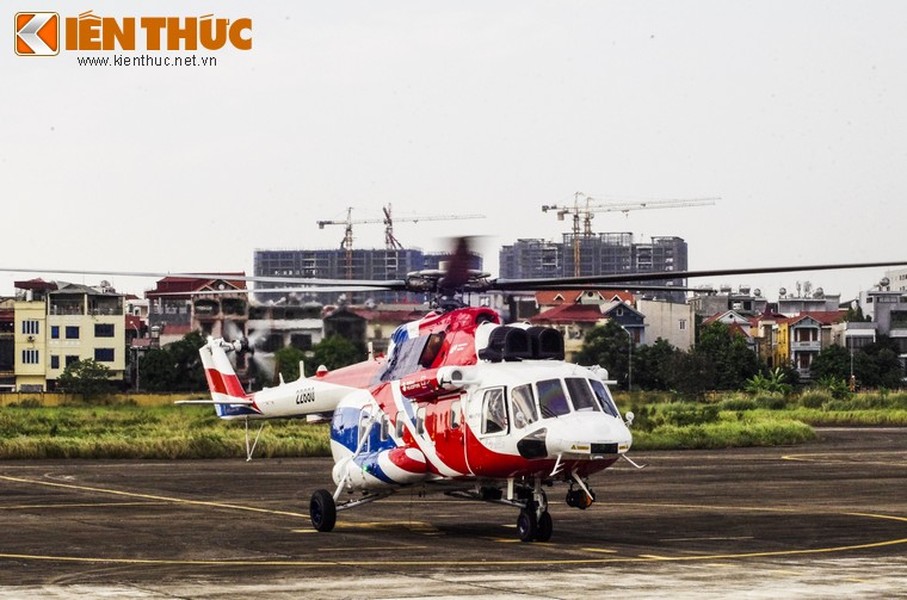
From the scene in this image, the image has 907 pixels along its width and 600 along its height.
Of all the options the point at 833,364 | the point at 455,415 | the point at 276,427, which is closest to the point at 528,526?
the point at 455,415

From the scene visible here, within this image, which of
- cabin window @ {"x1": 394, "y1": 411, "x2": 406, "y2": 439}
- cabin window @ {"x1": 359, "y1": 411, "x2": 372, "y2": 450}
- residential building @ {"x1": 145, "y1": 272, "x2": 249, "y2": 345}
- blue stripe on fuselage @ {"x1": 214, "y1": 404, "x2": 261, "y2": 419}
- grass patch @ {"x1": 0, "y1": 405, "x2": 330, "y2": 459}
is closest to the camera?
cabin window @ {"x1": 394, "y1": 411, "x2": 406, "y2": 439}

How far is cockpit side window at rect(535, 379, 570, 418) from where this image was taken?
2409 cm

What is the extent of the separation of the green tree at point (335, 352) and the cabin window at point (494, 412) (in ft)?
96.4

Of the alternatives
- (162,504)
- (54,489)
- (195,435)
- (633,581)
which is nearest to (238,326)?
(195,435)

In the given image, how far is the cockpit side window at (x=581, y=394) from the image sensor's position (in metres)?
24.2

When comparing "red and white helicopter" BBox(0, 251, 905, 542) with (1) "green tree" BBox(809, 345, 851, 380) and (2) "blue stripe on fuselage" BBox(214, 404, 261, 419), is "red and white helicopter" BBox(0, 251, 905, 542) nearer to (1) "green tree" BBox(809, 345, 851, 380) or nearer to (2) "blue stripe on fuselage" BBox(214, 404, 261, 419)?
(2) "blue stripe on fuselage" BBox(214, 404, 261, 419)

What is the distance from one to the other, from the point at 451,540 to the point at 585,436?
4118 millimetres

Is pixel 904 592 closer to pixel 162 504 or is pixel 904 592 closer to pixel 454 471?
pixel 454 471

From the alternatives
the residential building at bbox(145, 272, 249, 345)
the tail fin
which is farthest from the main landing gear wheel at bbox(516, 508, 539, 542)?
the tail fin

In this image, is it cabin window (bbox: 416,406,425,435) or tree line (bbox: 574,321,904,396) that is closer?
cabin window (bbox: 416,406,425,435)

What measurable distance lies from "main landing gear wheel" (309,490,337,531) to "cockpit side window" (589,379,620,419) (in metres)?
5.69

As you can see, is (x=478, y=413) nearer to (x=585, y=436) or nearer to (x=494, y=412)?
(x=494, y=412)

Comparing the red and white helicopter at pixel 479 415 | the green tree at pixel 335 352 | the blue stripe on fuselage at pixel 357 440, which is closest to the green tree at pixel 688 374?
the green tree at pixel 335 352

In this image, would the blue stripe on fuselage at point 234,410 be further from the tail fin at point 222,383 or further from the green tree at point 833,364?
the green tree at point 833,364
